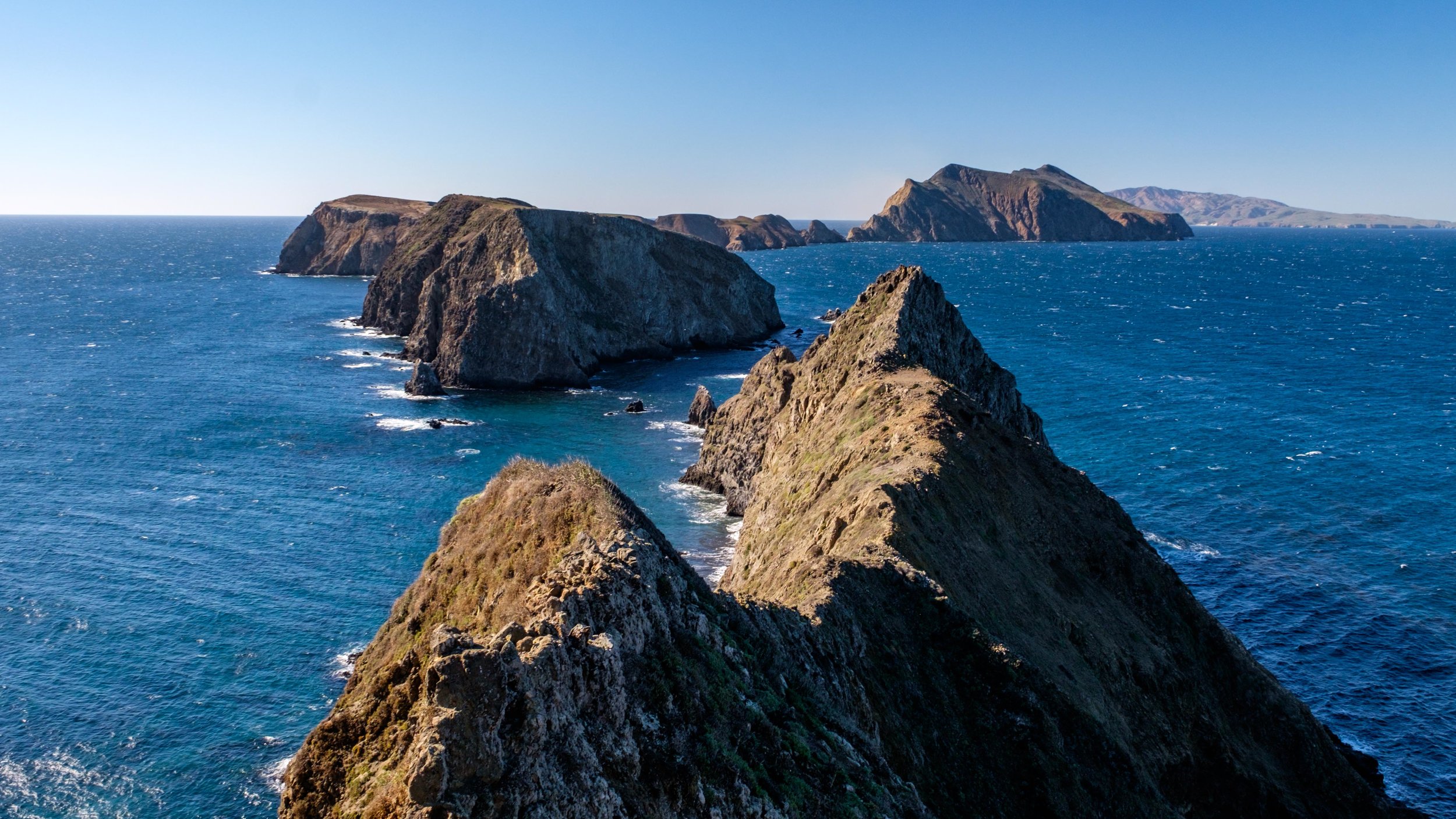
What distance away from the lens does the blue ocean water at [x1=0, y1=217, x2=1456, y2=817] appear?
4438cm

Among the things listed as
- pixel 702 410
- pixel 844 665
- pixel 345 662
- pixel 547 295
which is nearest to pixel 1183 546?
pixel 844 665

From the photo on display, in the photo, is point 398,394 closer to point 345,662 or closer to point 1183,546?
point 345,662

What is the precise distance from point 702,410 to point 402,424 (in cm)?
3075

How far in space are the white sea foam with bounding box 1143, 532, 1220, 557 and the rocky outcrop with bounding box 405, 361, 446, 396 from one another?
78.8 m

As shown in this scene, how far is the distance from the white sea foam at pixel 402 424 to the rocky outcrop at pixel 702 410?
88.4 feet

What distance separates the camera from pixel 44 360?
4887 inches

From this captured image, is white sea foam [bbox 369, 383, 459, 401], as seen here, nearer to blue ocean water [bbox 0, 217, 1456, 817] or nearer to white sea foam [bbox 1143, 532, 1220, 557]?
blue ocean water [bbox 0, 217, 1456, 817]

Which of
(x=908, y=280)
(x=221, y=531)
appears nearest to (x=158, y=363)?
(x=221, y=531)

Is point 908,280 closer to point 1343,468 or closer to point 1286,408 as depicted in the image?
point 1343,468

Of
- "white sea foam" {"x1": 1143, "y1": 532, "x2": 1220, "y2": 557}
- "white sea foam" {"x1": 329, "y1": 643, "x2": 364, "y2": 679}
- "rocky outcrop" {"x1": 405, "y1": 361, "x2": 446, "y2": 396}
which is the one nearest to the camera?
"white sea foam" {"x1": 329, "y1": 643, "x2": 364, "y2": 679}

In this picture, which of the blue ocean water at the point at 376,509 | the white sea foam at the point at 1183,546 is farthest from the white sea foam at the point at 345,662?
the white sea foam at the point at 1183,546

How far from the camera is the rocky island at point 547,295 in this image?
384ft

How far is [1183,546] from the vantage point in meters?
63.8

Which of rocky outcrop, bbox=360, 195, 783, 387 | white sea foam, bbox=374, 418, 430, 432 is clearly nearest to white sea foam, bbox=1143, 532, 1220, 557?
white sea foam, bbox=374, 418, 430, 432
